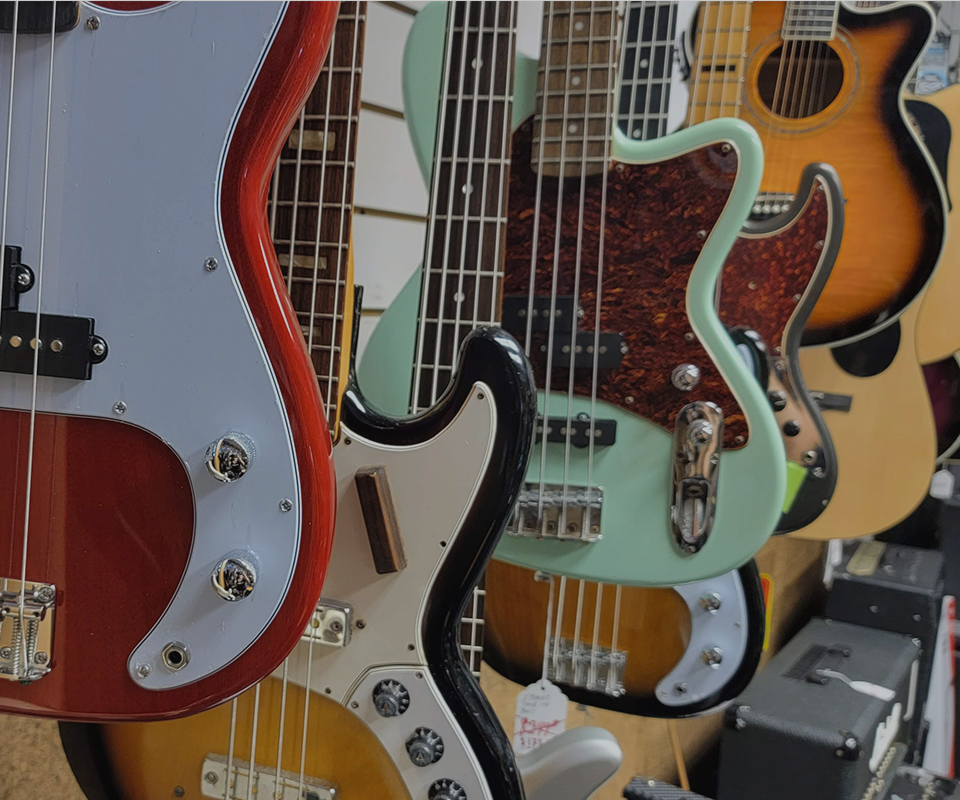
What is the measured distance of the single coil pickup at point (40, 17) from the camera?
0.47m

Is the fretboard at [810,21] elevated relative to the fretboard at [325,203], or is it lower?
elevated

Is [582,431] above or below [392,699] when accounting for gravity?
above

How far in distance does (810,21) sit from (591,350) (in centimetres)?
57

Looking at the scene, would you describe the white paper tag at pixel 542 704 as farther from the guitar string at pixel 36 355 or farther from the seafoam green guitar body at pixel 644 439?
the guitar string at pixel 36 355

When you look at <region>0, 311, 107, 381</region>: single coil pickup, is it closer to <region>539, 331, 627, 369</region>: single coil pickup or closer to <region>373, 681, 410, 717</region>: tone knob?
<region>373, 681, 410, 717</region>: tone knob

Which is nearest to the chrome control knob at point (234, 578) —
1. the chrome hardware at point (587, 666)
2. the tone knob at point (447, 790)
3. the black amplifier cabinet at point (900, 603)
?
the tone knob at point (447, 790)

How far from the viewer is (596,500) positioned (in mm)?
791

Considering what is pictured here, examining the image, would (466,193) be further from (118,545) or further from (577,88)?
(118,545)

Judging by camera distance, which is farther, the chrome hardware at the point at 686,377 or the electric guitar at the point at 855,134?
the electric guitar at the point at 855,134

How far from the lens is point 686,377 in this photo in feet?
2.52

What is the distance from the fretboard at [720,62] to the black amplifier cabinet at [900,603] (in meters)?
1.23

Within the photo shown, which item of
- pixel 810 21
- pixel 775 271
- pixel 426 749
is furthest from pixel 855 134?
pixel 426 749

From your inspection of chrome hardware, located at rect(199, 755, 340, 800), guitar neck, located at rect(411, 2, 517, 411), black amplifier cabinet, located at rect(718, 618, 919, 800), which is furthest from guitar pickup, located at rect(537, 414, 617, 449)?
black amplifier cabinet, located at rect(718, 618, 919, 800)

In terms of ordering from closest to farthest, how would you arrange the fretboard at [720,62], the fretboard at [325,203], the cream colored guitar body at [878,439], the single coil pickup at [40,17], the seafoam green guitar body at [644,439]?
the single coil pickup at [40,17] → the fretboard at [325,203] → the seafoam green guitar body at [644,439] → the fretboard at [720,62] → the cream colored guitar body at [878,439]
